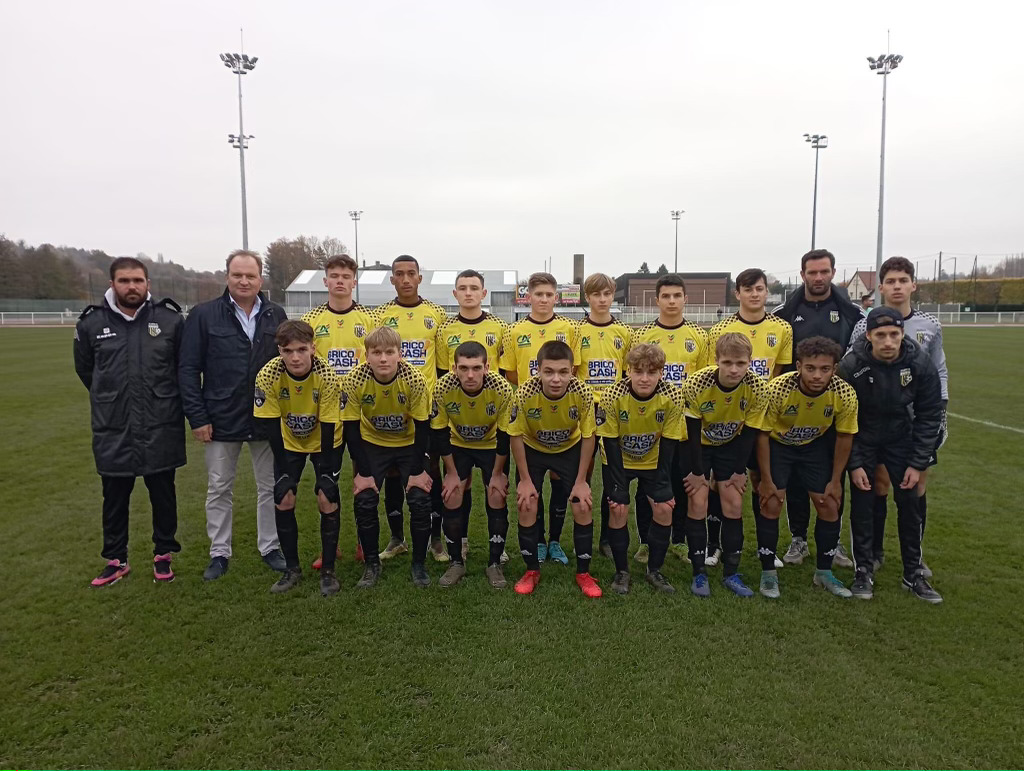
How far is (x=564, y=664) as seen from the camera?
3047 millimetres

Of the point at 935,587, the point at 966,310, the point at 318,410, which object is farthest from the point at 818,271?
the point at 966,310

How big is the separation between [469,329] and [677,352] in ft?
5.06

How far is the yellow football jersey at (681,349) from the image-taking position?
433 cm

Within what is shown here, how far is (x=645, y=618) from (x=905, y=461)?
6.39 ft

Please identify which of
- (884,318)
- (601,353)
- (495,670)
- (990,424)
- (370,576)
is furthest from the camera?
(990,424)

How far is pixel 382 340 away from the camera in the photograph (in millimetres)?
3660

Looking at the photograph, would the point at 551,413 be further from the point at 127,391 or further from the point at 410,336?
the point at 127,391

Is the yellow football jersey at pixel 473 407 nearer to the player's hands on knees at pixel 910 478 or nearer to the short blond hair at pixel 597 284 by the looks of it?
the short blond hair at pixel 597 284

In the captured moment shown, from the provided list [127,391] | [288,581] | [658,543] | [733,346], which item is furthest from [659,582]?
[127,391]

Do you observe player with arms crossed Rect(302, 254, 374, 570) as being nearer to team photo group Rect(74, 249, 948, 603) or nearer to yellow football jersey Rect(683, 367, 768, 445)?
team photo group Rect(74, 249, 948, 603)

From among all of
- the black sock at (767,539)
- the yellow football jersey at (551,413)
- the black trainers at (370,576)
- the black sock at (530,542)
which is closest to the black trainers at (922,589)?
the black sock at (767,539)

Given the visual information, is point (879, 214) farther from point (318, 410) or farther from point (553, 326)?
point (318, 410)

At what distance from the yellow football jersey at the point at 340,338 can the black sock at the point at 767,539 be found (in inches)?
116

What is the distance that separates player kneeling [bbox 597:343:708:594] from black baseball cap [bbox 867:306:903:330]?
4.00 feet
